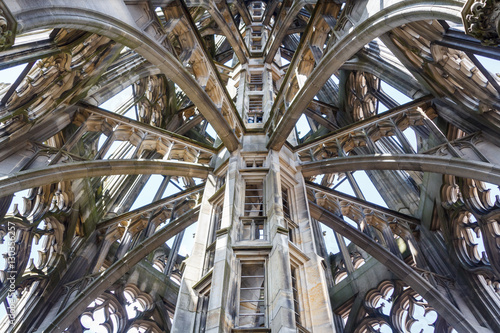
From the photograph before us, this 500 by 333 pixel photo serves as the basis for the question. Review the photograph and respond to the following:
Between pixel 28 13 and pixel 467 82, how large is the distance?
6.78 meters

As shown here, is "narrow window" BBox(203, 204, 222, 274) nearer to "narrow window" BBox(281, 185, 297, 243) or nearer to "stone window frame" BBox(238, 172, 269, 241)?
"stone window frame" BBox(238, 172, 269, 241)

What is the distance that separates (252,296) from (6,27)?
4238mm

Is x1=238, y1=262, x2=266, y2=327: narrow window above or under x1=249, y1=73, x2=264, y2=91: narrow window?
under

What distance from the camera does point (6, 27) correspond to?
4578 mm

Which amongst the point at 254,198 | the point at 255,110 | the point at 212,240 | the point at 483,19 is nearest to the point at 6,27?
the point at 483,19

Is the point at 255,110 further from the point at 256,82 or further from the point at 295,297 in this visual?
the point at 295,297

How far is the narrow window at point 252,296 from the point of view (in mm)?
6086

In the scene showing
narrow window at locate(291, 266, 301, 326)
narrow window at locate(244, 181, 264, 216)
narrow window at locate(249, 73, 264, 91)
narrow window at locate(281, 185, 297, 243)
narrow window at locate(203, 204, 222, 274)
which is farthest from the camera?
narrow window at locate(249, 73, 264, 91)

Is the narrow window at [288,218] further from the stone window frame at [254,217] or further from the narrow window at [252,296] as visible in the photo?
the narrow window at [252,296]

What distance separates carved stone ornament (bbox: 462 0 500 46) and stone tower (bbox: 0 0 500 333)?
0.02 meters

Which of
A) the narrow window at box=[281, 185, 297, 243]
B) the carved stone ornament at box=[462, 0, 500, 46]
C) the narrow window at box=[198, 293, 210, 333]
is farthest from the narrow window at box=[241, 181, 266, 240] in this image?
the carved stone ornament at box=[462, 0, 500, 46]

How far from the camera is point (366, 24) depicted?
750 centimetres

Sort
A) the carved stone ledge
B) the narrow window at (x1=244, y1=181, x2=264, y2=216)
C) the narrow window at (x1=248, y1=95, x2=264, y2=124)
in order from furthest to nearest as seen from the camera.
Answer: the narrow window at (x1=248, y1=95, x2=264, y2=124) → the narrow window at (x1=244, y1=181, x2=264, y2=216) → the carved stone ledge

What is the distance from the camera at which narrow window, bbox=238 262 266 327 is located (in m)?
6.09
